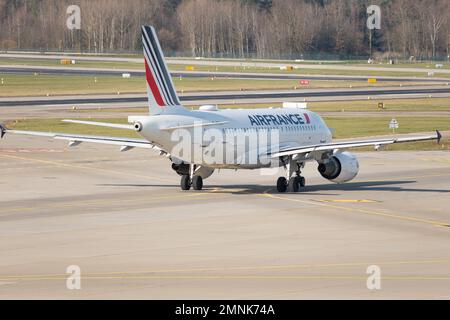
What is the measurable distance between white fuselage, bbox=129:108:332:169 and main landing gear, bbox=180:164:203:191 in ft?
7.10

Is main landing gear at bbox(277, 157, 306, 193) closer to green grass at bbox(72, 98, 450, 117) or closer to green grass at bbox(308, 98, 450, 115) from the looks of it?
green grass at bbox(72, 98, 450, 117)

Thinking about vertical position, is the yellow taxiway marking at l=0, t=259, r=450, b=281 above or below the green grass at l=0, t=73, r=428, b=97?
→ below

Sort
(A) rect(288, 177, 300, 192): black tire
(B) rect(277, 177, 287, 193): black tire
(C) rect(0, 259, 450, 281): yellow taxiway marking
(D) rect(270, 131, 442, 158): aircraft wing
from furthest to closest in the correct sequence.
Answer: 1. (A) rect(288, 177, 300, 192): black tire
2. (B) rect(277, 177, 287, 193): black tire
3. (D) rect(270, 131, 442, 158): aircraft wing
4. (C) rect(0, 259, 450, 281): yellow taxiway marking

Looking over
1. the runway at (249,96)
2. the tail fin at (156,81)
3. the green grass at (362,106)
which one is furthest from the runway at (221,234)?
the runway at (249,96)

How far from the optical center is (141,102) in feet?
458

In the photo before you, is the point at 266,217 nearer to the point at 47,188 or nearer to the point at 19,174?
the point at 47,188

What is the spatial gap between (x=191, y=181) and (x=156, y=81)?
7836mm

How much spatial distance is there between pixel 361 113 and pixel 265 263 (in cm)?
8632

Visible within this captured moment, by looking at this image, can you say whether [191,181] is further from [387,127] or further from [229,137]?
[387,127]

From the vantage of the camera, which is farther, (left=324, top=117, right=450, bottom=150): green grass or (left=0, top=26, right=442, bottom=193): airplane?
(left=324, top=117, right=450, bottom=150): green grass

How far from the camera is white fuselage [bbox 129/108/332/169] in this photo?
5509 cm

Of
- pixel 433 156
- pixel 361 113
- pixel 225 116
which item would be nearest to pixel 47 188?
pixel 225 116

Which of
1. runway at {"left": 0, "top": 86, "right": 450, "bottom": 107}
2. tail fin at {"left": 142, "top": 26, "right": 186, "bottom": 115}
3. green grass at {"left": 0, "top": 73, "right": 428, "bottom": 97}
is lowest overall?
tail fin at {"left": 142, "top": 26, "right": 186, "bottom": 115}

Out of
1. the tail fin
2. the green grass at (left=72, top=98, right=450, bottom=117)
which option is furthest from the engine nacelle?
the green grass at (left=72, top=98, right=450, bottom=117)
